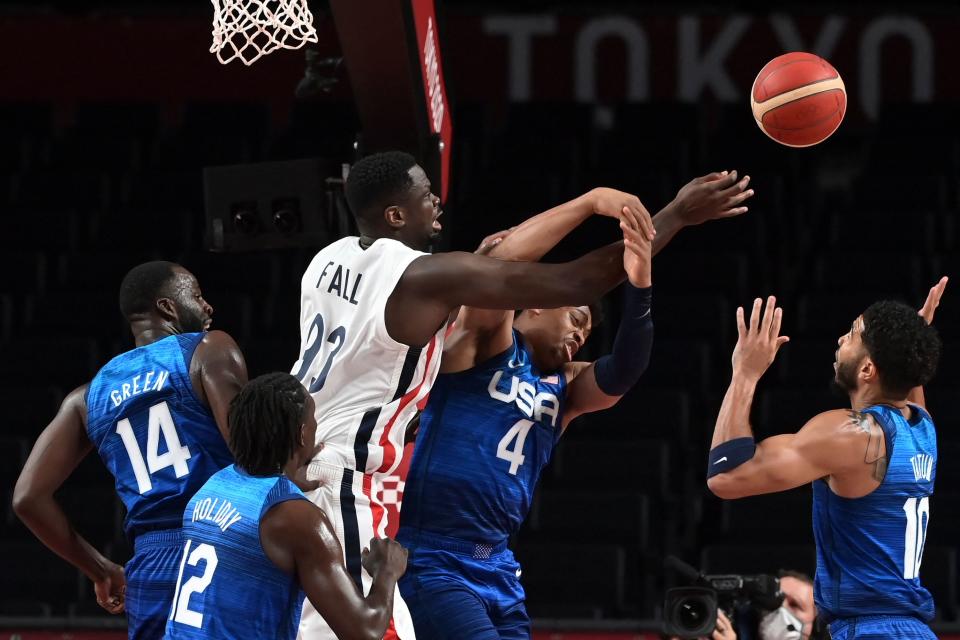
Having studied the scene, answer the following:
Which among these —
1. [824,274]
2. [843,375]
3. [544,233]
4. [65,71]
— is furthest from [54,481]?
[65,71]

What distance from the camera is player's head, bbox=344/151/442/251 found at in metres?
4.70

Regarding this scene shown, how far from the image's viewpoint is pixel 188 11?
49.0ft

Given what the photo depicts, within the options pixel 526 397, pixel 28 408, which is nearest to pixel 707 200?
pixel 526 397

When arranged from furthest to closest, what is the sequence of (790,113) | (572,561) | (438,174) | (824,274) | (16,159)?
(16,159) < (824,274) < (572,561) < (438,174) < (790,113)

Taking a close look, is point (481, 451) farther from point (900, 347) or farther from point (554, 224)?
point (900, 347)

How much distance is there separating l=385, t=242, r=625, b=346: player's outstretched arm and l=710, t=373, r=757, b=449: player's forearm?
699 mm

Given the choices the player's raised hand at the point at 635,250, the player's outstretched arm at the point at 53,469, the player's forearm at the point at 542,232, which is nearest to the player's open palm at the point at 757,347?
the player's raised hand at the point at 635,250

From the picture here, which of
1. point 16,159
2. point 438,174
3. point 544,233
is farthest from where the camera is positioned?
point 16,159

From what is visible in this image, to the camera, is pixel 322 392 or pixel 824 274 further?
pixel 824 274

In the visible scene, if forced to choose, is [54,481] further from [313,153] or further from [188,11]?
[188,11]

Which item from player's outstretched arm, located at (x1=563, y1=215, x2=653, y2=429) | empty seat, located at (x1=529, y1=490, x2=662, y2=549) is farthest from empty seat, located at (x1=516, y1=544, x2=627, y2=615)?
player's outstretched arm, located at (x1=563, y1=215, x2=653, y2=429)

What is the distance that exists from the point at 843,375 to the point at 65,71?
11.3 metres

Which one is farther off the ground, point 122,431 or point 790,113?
point 790,113

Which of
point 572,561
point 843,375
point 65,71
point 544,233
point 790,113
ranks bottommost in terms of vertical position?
point 572,561
